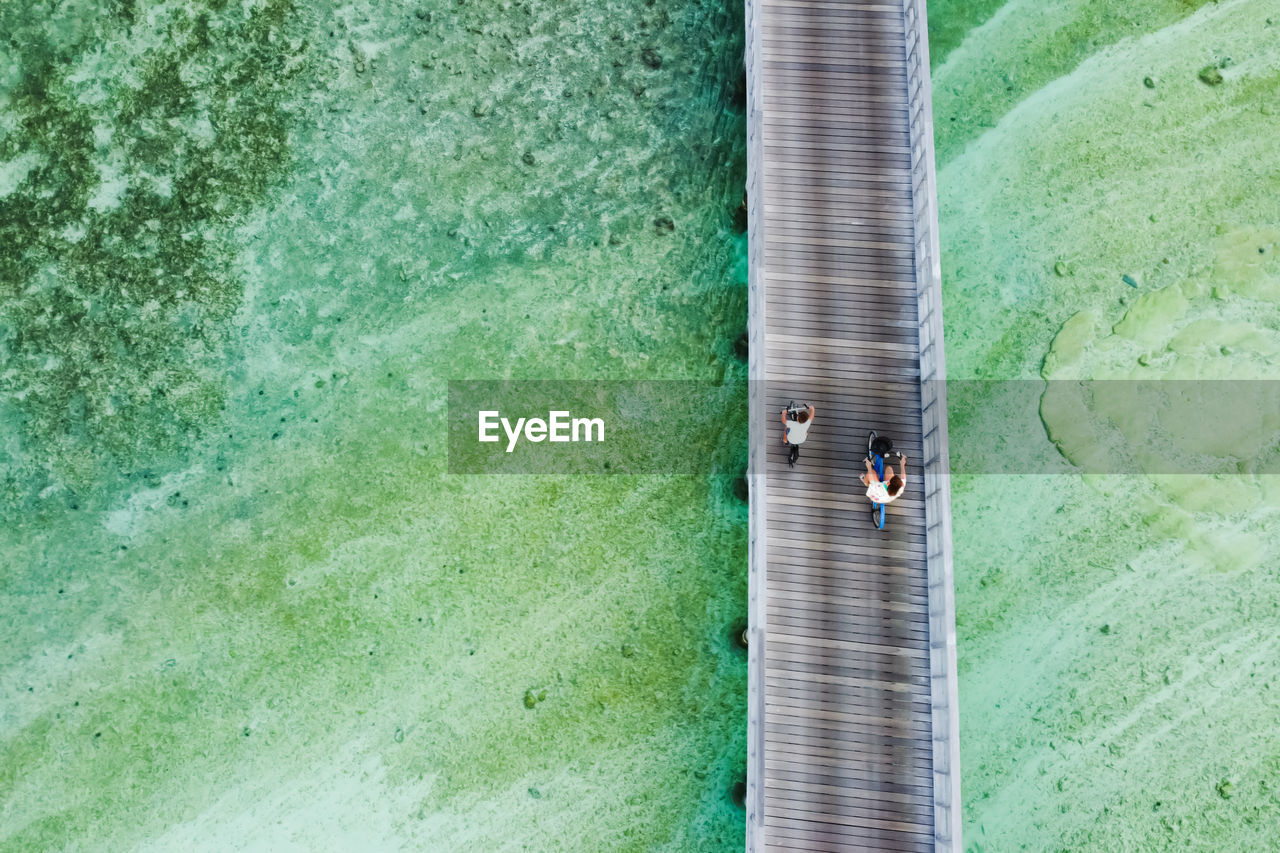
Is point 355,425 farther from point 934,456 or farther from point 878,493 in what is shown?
point 934,456

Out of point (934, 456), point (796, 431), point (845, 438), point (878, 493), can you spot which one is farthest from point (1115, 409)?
point (796, 431)

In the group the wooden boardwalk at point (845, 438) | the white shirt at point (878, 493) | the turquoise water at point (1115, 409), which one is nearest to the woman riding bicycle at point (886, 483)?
the white shirt at point (878, 493)

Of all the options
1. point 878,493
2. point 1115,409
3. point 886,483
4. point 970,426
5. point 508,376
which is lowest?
point 878,493

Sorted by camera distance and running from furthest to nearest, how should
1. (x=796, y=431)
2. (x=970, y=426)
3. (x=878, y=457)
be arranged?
(x=970, y=426) → (x=878, y=457) → (x=796, y=431)

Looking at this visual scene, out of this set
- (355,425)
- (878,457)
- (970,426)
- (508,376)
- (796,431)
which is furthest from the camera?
(508,376)

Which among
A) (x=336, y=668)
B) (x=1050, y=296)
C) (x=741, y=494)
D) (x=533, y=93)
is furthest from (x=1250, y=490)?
(x=336, y=668)

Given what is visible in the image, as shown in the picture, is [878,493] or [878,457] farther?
[878,457]

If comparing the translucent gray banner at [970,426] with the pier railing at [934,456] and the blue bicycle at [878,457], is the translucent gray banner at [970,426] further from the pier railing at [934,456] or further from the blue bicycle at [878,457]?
the blue bicycle at [878,457]
